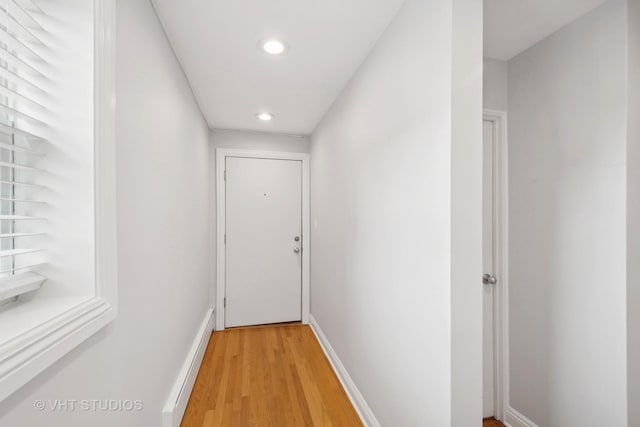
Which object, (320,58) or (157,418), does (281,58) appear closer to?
(320,58)

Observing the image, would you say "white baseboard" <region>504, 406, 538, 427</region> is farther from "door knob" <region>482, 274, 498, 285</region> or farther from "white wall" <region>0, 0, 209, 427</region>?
"white wall" <region>0, 0, 209, 427</region>

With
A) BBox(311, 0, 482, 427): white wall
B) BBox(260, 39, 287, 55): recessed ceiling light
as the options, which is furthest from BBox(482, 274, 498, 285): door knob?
BBox(260, 39, 287, 55): recessed ceiling light

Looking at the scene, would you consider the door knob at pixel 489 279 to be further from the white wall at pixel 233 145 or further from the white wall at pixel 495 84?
the white wall at pixel 233 145

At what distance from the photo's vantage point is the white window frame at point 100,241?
0.59m

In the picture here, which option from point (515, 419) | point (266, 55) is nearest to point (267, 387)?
point (515, 419)

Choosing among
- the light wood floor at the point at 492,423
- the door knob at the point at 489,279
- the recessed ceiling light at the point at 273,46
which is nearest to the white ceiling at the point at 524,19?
the recessed ceiling light at the point at 273,46

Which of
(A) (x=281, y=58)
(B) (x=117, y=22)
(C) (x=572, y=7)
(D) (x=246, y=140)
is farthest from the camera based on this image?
(D) (x=246, y=140)

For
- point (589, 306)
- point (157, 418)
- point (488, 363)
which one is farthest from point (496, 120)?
point (157, 418)

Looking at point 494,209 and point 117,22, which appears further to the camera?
point 494,209

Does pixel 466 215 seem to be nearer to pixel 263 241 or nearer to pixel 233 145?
pixel 263 241

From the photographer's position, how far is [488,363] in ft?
5.65

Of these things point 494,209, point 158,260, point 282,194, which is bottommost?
point 158,260

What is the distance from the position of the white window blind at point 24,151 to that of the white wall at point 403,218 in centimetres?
125

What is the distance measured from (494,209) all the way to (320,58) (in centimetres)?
148
